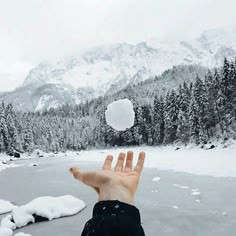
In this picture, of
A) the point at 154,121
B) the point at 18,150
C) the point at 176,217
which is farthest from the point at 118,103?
the point at 18,150

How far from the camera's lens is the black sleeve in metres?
1.90

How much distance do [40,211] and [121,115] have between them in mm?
10694

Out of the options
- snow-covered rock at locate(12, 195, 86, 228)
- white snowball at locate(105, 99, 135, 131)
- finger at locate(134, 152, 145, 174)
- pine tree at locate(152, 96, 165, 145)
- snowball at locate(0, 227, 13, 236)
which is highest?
finger at locate(134, 152, 145, 174)

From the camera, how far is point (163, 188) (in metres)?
20.5

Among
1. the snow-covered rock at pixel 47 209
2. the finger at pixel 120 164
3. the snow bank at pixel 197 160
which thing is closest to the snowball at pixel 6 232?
the snow-covered rock at pixel 47 209

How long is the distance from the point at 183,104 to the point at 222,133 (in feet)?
41.7

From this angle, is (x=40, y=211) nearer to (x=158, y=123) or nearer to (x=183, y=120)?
(x=183, y=120)

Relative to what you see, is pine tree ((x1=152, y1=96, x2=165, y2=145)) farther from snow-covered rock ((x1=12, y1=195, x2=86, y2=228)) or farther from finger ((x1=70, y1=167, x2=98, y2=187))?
finger ((x1=70, y1=167, x2=98, y2=187))

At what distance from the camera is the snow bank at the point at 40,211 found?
13.2 m

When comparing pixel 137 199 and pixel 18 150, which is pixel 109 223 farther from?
pixel 18 150

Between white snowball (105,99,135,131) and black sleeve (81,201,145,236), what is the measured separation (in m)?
2.86

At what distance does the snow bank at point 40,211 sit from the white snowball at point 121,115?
907 centimetres

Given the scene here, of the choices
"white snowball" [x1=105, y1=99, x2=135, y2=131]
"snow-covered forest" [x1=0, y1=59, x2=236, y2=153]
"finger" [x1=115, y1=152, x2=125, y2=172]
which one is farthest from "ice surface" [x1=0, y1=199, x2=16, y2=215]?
"snow-covered forest" [x1=0, y1=59, x2=236, y2=153]

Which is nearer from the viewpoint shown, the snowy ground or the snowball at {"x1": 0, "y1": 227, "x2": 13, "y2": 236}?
the snowball at {"x1": 0, "y1": 227, "x2": 13, "y2": 236}
